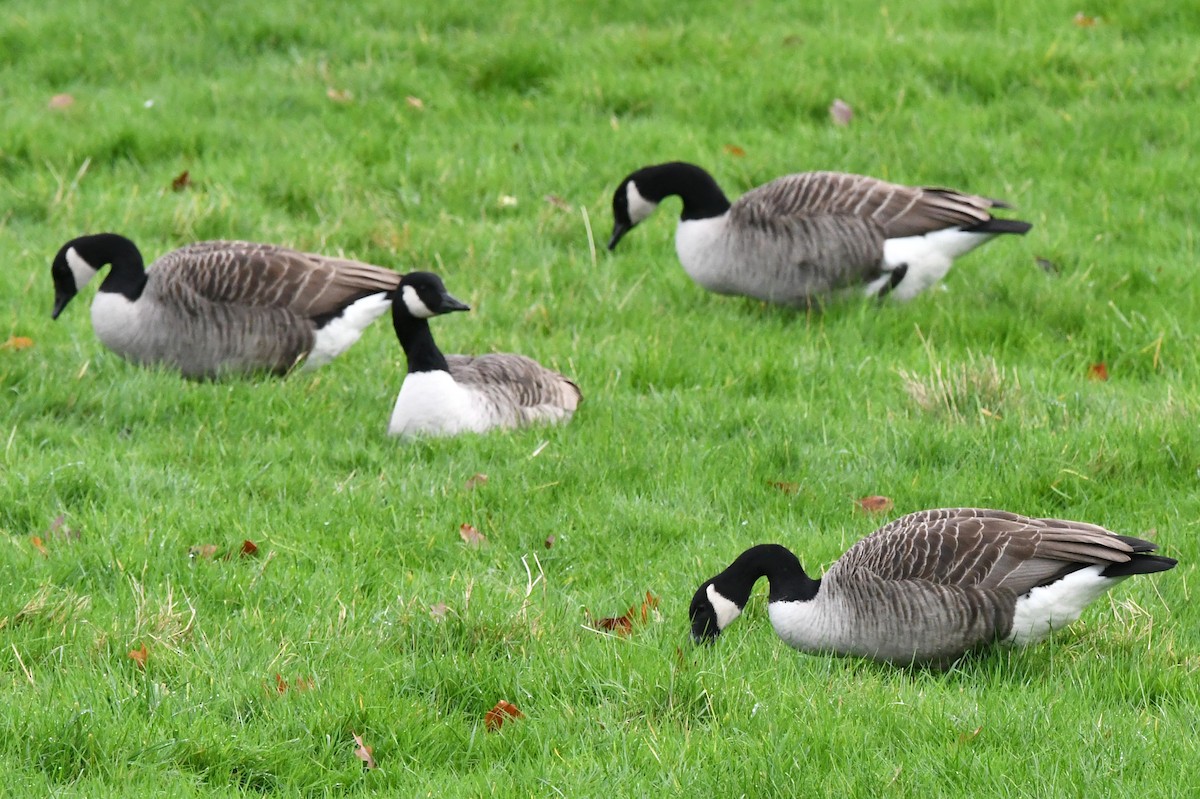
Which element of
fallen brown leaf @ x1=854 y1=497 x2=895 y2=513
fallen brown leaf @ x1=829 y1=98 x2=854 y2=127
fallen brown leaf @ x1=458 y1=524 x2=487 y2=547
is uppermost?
fallen brown leaf @ x1=829 y1=98 x2=854 y2=127

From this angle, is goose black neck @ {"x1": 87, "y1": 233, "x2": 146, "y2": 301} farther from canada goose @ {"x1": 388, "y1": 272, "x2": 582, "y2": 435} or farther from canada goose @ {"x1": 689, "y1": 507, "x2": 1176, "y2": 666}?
canada goose @ {"x1": 689, "y1": 507, "x2": 1176, "y2": 666}

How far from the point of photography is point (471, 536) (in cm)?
657

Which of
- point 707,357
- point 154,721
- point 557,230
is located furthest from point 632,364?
point 154,721

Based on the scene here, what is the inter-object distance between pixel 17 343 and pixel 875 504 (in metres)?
5.07

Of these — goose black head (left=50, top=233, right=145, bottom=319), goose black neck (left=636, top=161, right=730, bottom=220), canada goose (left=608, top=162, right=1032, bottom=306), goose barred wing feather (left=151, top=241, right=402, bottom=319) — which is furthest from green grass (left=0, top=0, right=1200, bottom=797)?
goose black neck (left=636, top=161, right=730, bottom=220)

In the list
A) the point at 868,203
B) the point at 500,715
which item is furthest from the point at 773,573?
the point at 868,203

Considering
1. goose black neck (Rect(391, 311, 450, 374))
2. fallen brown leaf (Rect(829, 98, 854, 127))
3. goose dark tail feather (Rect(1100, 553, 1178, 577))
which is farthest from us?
fallen brown leaf (Rect(829, 98, 854, 127))

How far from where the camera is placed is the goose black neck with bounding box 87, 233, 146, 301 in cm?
874

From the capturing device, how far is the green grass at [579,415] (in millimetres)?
4812

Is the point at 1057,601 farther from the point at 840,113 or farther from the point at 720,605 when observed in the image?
the point at 840,113

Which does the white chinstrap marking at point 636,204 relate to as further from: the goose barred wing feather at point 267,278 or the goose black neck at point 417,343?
the goose black neck at point 417,343

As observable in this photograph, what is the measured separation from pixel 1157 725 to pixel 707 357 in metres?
4.36

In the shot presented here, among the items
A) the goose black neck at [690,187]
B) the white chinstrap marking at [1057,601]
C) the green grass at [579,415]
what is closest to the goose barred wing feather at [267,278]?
the green grass at [579,415]

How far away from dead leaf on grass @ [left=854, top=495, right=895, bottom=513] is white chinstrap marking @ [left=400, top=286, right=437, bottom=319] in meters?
2.53
